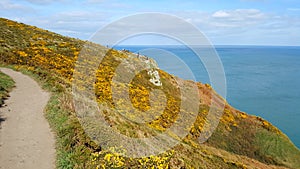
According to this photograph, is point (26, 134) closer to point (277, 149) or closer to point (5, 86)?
point (5, 86)

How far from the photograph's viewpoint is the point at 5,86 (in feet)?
68.5

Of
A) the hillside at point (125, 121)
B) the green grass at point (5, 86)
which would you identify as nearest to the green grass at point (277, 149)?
the hillside at point (125, 121)

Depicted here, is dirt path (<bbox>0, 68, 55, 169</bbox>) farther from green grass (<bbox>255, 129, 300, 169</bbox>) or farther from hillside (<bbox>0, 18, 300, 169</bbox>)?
green grass (<bbox>255, 129, 300, 169</bbox>)

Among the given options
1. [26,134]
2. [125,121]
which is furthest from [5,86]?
[125,121]

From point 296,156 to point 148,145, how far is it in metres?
38.3

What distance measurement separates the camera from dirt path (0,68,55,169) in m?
11.8

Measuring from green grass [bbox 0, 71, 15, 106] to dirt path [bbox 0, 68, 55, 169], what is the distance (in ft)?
1.43

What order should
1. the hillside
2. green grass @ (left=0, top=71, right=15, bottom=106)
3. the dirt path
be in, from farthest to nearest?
green grass @ (left=0, top=71, right=15, bottom=106), the hillside, the dirt path

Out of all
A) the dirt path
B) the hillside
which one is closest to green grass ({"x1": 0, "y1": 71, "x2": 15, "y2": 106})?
the dirt path

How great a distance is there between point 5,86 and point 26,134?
29.6 ft

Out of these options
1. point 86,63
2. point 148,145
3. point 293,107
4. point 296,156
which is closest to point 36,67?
point 86,63

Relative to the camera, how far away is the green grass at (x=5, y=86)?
18772 mm

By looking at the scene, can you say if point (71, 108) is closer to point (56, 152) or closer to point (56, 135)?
point (56, 135)

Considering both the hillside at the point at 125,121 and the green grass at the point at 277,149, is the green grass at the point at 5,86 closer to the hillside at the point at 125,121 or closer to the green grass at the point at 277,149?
the hillside at the point at 125,121
